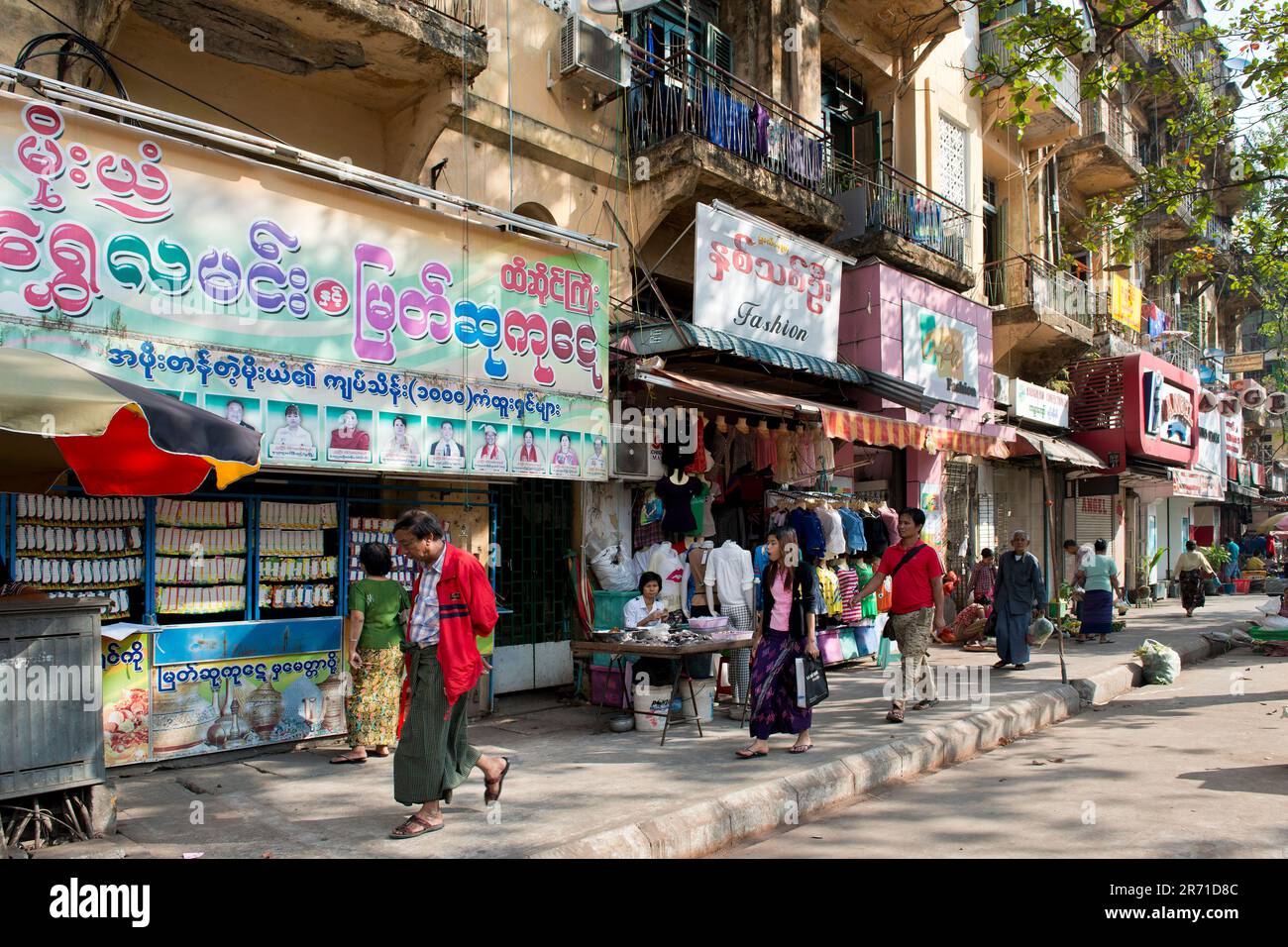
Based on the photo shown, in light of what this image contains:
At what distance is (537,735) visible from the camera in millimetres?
8227

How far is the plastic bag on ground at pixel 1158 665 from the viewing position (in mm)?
12008

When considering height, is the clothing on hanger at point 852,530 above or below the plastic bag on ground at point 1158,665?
above

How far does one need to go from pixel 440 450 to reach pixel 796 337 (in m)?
6.19

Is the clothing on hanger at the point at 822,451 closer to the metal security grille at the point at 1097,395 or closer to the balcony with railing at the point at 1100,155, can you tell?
the metal security grille at the point at 1097,395

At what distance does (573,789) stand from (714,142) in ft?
26.6

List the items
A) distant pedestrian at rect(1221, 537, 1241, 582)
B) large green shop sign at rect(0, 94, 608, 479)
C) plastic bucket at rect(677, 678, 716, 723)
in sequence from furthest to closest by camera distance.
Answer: distant pedestrian at rect(1221, 537, 1241, 582) < plastic bucket at rect(677, 678, 716, 723) < large green shop sign at rect(0, 94, 608, 479)

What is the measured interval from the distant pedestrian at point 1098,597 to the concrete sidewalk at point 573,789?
6503mm

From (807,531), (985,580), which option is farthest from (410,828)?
(985,580)

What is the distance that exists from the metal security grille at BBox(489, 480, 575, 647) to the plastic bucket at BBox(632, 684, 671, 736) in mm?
2071

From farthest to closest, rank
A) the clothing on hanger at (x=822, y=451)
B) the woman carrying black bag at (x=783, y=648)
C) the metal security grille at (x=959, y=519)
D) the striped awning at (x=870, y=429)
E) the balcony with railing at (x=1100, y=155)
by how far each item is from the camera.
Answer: the balcony with railing at (x=1100, y=155)
the metal security grille at (x=959, y=519)
the clothing on hanger at (x=822, y=451)
the striped awning at (x=870, y=429)
the woman carrying black bag at (x=783, y=648)

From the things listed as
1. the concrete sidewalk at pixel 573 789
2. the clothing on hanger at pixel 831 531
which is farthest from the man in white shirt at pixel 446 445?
the clothing on hanger at pixel 831 531

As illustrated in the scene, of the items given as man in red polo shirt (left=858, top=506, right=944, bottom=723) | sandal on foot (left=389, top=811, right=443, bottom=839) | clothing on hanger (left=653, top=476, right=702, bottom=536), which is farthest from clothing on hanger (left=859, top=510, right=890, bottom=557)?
sandal on foot (left=389, top=811, right=443, bottom=839)

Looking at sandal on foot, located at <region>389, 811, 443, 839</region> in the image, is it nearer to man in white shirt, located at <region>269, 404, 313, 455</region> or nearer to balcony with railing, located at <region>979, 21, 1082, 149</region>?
man in white shirt, located at <region>269, 404, 313, 455</region>

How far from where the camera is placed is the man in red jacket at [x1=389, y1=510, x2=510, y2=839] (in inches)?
204
